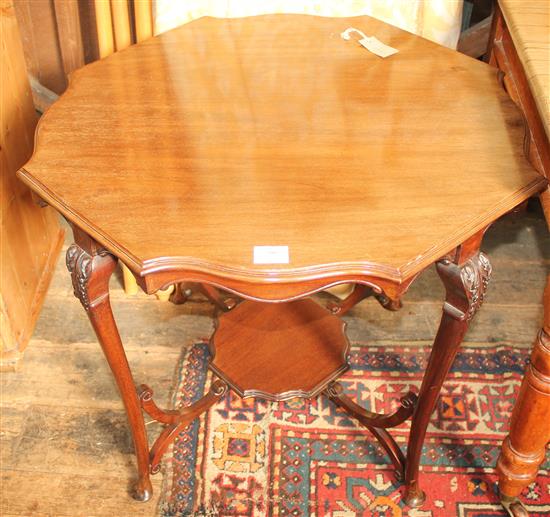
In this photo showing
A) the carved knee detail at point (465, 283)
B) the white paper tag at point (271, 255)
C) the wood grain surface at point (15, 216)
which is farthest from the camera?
the wood grain surface at point (15, 216)

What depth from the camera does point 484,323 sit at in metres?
2.19

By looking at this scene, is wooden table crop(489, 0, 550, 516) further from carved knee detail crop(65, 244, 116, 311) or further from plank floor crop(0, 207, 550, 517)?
carved knee detail crop(65, 244, 116, 311)

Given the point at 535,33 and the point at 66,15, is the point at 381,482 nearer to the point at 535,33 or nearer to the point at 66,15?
the point at 535,33

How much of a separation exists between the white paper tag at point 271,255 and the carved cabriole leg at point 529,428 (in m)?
0.52

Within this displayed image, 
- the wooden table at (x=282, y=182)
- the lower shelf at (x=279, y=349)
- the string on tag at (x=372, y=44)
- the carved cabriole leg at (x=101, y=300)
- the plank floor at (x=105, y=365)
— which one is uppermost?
the string on tag at (x=372, y=44)

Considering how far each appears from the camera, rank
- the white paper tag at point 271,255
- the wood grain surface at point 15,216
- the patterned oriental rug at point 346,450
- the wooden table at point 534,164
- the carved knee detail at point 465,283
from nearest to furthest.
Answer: the white paper tag at point 271,255 → the carved knee detail at point 465,283 → the wooden table at point 534,164 → the patterned oriental rug at point 346,450 → the wood grain surface at point 15,216

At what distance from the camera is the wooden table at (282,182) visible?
1.19 metres

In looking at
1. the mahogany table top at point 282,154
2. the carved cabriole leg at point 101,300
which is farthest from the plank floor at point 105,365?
the mahogany table top at point 282,154

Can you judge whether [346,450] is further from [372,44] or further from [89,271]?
[372,44]

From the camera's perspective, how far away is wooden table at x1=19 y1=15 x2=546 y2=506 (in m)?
1.19

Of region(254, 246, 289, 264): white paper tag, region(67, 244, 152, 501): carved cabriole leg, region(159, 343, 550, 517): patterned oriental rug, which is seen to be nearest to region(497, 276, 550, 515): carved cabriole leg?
region(159, 343, 550, 517): patterned oriental rug

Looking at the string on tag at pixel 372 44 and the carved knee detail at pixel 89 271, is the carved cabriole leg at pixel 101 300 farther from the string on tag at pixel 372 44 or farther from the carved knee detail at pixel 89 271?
the string on tag at pixel 372 44

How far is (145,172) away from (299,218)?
32cm

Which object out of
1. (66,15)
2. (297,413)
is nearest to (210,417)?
(297,413)
